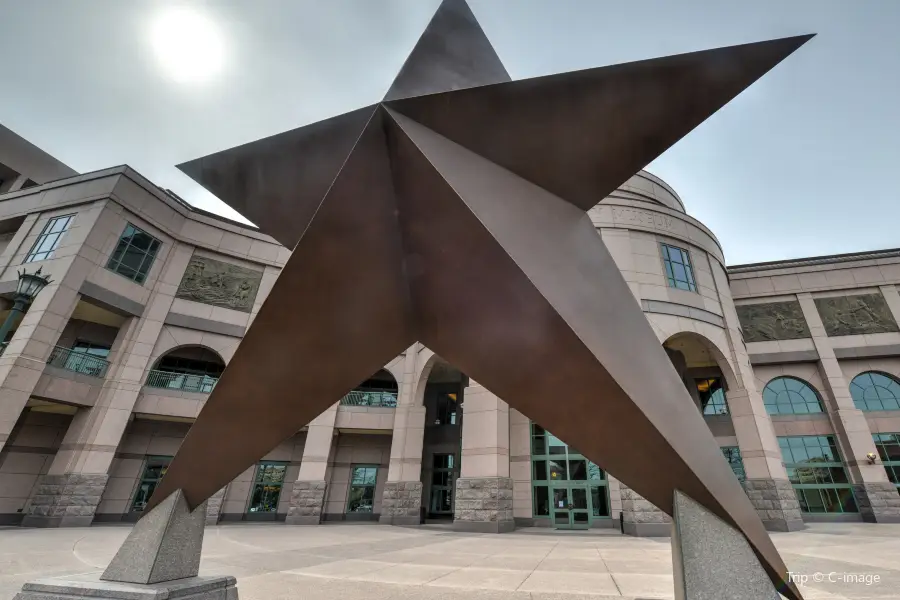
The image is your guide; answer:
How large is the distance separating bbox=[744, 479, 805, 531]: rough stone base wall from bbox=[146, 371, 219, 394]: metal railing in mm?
24252

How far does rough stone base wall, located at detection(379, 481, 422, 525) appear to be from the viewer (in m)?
18.6

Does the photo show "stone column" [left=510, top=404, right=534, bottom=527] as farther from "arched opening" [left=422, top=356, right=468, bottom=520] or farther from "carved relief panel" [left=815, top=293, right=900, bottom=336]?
"carved relief panel" [left=815, top=293, right=900, bottom=336]

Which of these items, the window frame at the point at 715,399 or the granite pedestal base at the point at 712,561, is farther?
the window frame at the point at 715,399

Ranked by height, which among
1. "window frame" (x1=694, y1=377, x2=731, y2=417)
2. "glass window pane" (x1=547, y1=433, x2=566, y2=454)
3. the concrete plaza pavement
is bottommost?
the concrete plaza pavement

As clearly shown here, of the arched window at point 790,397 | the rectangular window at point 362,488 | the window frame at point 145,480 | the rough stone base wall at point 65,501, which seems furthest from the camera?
the arched window at point 790,397

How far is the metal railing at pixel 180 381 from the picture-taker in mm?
19766

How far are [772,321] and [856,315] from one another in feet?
13.0

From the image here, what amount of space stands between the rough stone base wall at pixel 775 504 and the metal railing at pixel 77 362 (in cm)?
2749

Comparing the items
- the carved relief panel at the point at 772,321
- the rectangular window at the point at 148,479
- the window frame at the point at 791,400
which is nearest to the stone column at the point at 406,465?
the rectangular window at the point at 148,479

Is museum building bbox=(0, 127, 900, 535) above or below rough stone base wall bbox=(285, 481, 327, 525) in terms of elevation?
above

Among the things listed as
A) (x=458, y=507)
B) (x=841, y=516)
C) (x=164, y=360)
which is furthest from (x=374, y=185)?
(x=841, y=516)

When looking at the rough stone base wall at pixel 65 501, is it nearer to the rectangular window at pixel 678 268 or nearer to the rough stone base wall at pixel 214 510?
the rough stone base wall at pixel 214 510

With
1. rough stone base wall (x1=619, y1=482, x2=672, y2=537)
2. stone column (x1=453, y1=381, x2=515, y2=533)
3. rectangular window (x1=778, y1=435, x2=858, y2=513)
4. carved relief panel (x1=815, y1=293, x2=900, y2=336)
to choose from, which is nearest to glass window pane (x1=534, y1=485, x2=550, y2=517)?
stone column (x1=453, y1=381, x2=515, y2=533)

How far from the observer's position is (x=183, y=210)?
2206cm
